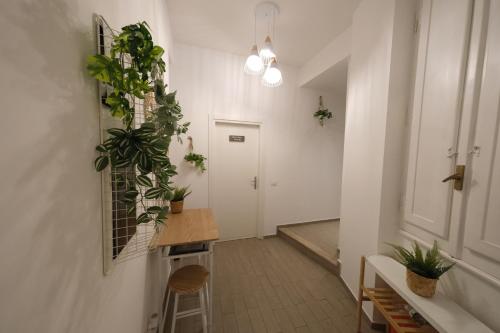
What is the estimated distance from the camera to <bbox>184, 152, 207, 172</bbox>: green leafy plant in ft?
8.82

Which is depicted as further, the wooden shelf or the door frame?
the door frame

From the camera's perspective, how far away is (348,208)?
195 cm

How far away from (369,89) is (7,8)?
2.11 metres

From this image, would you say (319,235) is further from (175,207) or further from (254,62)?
(254,62)

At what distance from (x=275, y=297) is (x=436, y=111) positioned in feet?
6.96

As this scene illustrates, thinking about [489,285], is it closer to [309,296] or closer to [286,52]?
[309,296]

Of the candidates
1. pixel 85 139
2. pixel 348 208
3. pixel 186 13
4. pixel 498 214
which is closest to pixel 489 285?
pixel 498 214

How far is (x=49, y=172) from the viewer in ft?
1.38

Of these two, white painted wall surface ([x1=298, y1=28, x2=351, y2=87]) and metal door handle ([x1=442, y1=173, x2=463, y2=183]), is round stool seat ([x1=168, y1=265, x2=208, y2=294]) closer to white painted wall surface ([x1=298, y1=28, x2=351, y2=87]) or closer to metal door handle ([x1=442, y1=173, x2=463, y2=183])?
metal door handle ([x1=442, y1=173, x2=463, y2=183])

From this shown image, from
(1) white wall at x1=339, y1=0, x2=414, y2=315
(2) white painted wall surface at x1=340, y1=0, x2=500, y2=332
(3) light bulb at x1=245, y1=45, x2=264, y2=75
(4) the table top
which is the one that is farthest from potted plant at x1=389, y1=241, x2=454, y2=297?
(3) light bulb at x1=245, y1=45, x2=264, y2=75

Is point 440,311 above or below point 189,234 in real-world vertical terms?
below

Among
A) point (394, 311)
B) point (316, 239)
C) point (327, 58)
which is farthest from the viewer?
point (316, 239)

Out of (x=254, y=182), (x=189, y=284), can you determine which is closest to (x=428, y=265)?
(x=189, y=284)

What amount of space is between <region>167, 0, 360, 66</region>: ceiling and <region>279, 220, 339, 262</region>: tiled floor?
291 centimetres
